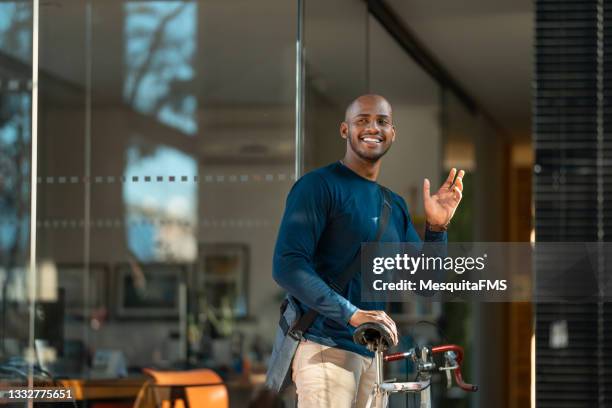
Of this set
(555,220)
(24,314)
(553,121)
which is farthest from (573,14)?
(24,314)

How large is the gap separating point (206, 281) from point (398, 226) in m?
2.82

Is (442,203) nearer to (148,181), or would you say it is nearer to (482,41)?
(148,181)

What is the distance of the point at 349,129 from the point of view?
3.85 metres

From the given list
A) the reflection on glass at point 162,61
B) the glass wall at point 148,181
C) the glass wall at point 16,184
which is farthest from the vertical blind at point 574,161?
the glass wall at point 16,184

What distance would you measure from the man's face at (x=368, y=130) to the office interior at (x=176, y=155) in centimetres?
109

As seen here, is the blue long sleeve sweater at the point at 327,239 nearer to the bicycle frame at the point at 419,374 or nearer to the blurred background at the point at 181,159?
the bicycle frame at the point at 419,374

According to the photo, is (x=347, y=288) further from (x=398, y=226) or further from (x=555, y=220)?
(x=555, y=220)

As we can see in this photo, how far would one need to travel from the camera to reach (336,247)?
3.72 metres

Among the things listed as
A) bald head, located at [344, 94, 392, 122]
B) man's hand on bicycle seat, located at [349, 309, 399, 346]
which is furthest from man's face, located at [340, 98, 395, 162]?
man's hand on bicycle seat, located at [349, 309, 399, 346]

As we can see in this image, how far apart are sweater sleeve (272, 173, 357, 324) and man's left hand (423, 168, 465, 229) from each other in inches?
13.6

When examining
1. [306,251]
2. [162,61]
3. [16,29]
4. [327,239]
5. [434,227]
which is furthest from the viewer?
[162,61]

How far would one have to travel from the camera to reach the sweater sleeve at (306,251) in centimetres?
352

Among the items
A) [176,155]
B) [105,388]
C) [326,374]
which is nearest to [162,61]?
[176,155]

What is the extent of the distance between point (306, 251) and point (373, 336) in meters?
0.29
